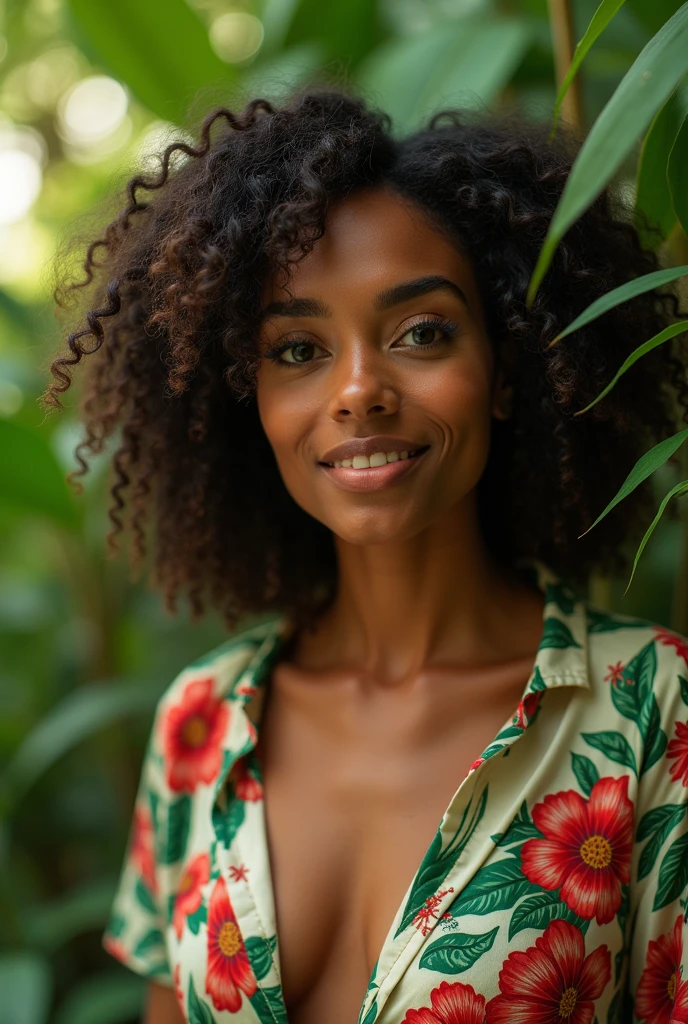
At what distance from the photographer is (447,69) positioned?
1251 mm

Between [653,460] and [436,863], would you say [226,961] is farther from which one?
[653,460]

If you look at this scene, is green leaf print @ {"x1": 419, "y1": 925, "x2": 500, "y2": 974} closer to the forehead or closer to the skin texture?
the skin texture

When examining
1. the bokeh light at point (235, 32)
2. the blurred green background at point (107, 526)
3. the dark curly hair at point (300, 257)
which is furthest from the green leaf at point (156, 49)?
the bokeh light at point (235, 32)

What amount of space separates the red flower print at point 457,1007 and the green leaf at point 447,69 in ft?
3.07

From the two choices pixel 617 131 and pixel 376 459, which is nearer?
pixel 617 131

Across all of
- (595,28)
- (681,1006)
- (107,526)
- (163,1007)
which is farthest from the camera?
(107,526)

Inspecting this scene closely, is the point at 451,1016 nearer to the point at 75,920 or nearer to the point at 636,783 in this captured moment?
the point at 636,783

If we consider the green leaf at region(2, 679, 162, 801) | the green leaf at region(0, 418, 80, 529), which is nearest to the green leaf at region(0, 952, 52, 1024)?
the green leaf at region(2, 679, 162, 801)

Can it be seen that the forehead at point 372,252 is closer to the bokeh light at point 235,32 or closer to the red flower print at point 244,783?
A: the red flower print at point 244,783

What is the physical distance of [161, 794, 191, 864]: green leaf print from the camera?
1.11 m

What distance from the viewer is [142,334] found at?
104 centimetres

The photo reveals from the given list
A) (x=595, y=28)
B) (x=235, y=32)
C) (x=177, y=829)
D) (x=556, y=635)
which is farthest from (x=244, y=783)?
(x=235, y=32)

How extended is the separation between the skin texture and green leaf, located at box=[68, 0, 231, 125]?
59cm

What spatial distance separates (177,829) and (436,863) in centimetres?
37
